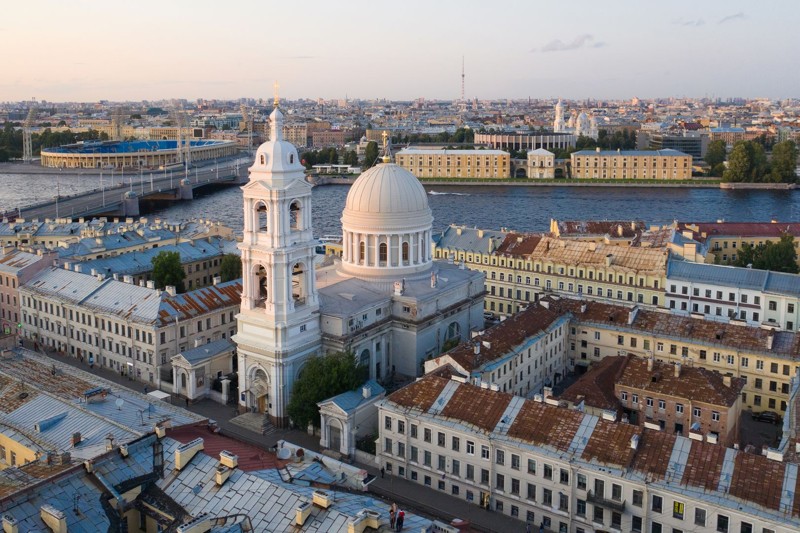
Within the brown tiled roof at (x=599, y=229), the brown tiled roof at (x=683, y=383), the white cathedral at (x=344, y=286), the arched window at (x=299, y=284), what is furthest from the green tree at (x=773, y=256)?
the arched window at (x=299, y=284)

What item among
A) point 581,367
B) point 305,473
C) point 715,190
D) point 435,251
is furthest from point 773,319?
point 715,190

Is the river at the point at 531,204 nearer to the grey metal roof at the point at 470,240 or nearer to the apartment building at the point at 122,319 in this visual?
the grey metal roof at the point at 470,240

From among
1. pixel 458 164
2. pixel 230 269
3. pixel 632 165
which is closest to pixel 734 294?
pixel 230 269

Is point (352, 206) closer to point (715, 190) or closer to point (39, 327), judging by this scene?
point (39, 327)

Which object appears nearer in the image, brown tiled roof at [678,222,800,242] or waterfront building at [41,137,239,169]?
brown tiled roof at [678,222,800,242]

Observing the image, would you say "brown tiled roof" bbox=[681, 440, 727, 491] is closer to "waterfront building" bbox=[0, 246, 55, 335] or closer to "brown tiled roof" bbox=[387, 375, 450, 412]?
"brown tiled roof" bbox=[387, 375, 450, 412]

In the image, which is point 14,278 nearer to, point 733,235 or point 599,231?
point 599,231

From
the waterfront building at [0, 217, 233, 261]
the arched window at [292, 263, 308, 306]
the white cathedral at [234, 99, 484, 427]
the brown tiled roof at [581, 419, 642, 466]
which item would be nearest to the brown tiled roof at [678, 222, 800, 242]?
the white cathedral at [234, 99, 484, 427]
